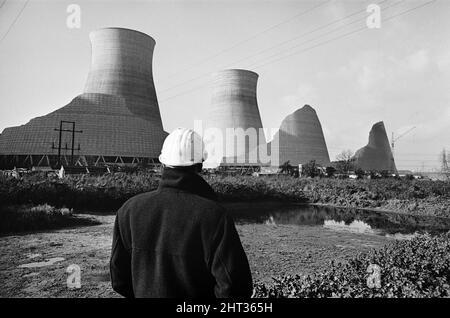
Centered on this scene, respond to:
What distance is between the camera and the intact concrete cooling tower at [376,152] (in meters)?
47.4

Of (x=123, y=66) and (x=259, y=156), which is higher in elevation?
(x=123, y=66)

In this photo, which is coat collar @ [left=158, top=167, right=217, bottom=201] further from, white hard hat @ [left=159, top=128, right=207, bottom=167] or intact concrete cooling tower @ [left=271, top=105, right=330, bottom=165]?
intact concrete cooling tower @ [left=271, top=105, right=330, bottom=165]

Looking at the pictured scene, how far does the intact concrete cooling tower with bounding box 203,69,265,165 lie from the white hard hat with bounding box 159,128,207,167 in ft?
78.6

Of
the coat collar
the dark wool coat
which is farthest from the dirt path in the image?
the coat collar

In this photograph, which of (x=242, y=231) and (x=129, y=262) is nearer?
(x=129, y=262)

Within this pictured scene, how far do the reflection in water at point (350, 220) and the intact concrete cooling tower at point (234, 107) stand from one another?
14045 mm

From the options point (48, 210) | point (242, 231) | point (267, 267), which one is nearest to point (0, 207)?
point (48, 210)

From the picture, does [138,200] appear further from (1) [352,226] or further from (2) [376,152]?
(2) [376,152]

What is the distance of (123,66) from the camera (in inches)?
906

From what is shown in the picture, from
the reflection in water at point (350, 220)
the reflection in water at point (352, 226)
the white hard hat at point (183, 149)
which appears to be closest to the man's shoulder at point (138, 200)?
the white hard hat at point (183, 149)

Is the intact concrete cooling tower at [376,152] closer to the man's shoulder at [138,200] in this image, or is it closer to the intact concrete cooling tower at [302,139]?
the intact concrete cooling tower at [302,139]
